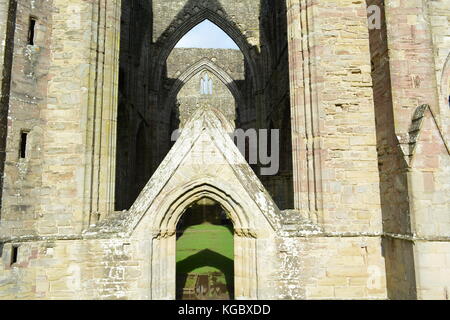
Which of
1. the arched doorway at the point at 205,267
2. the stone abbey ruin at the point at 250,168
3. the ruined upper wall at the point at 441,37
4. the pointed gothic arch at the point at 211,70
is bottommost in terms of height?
the arched doorway at the point at 205,267

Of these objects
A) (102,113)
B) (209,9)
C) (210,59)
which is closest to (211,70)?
(210,59)

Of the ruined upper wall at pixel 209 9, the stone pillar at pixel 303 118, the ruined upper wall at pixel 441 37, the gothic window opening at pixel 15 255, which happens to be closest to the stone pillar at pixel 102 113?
the gothic window opening at pixel 15 255

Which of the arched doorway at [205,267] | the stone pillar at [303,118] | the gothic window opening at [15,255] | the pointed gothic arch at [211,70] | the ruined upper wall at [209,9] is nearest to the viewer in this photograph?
the gothic window opening at [15,255]

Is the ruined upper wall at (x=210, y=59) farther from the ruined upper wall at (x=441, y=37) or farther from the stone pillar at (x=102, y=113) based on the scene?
the ruined upper wall at (x=441, y=37)

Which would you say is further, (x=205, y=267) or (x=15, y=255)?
(x=205, y=267)

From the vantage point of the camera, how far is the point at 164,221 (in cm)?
548

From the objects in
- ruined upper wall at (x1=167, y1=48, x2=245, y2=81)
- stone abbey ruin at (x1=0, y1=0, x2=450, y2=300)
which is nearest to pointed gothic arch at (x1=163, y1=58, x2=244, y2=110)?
ruined upper wall at (x1=167, y1=48, x2=245, y2=81)

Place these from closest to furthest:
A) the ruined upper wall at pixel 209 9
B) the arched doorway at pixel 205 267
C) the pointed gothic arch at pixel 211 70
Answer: the arched doorway at pixel 205 267 → the ruined upper wall at pixel 209 9 → the pointed gothic arch at pixel 211 70

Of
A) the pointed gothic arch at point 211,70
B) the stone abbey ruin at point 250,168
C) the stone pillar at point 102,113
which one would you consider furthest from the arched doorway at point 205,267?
the pointed gothic arch at point 211,70

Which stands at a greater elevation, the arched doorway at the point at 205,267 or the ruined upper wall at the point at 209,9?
the ruined upper wall at the point at 209,9

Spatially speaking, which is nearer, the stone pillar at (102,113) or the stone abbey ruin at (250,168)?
the stone abbey ruin at (250,168)

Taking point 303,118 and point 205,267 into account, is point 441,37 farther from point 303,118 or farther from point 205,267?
point 205,267

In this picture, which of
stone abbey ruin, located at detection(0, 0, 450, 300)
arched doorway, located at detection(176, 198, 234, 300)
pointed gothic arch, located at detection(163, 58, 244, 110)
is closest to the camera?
stone abbey ruin, located at detection(0, 0, 450, 300)

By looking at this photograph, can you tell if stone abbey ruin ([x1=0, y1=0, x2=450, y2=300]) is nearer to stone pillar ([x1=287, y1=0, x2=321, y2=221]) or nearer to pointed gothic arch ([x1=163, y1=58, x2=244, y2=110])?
stone pillar ([x1=287, y1=0, x2=321, y2=221])
